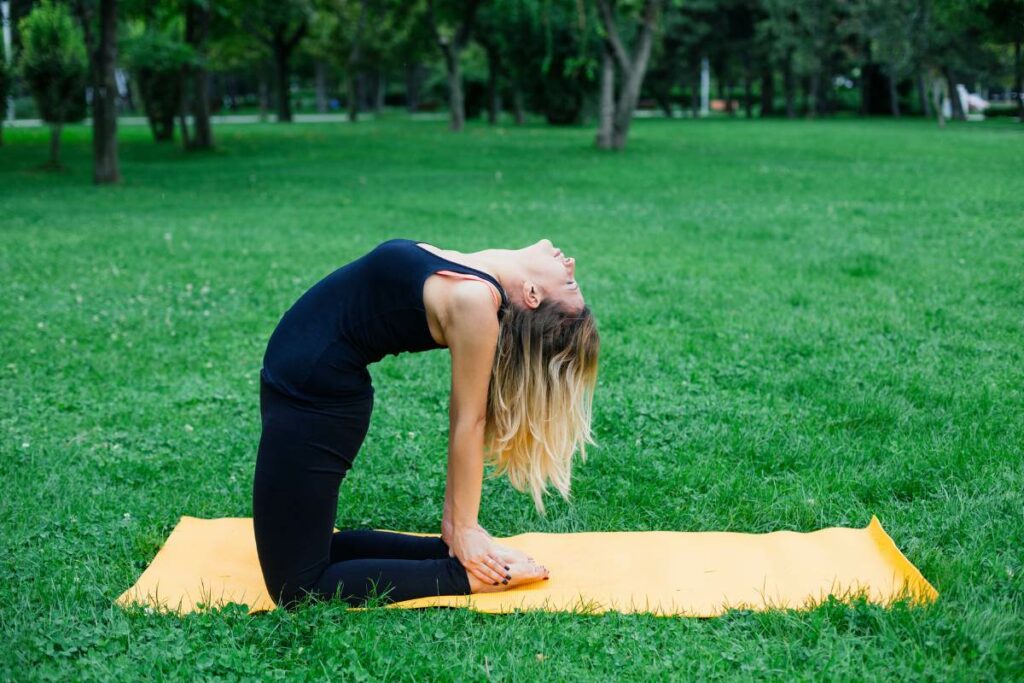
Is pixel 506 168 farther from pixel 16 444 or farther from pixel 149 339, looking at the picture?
pixel 16 444

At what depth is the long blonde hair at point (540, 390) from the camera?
3.27 meters

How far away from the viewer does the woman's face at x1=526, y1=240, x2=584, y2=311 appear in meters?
3.28

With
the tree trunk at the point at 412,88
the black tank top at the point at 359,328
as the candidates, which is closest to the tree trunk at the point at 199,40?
the black tank top at the point at 359,328

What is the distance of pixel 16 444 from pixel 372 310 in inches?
118

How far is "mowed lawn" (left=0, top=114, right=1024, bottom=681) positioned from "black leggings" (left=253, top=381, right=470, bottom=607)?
0.14 m

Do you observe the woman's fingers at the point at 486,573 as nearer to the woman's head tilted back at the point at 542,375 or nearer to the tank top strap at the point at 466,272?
the woman's head tilted back at the point at 542,375

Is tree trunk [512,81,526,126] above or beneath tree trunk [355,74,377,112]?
beneath

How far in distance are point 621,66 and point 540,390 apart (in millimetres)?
18750

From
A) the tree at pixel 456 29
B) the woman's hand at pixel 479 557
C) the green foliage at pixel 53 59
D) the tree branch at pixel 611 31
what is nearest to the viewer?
the woman's hand at pixel 479 557

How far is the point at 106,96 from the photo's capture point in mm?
16219

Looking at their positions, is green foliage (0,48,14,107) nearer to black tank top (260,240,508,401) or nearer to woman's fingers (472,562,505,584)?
black tank top (260,240,508,401)

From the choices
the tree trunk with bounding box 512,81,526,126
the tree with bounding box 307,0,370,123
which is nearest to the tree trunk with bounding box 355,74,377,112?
the tree with bounding box 307,0,370,123

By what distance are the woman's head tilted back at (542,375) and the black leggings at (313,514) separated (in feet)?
1.56

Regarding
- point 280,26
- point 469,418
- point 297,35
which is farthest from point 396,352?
point 280,26
